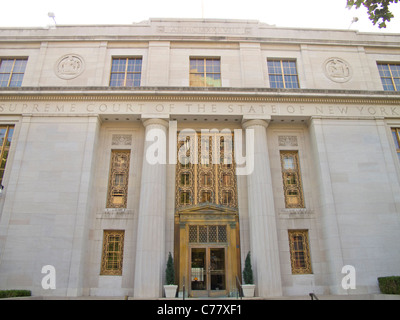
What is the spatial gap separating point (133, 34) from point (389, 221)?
19.1 meters

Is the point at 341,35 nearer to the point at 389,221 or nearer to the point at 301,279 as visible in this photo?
the point at 389,221

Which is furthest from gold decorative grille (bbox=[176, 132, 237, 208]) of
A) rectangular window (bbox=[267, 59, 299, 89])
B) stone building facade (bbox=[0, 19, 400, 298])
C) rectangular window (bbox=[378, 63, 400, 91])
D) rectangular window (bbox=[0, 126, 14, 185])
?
rectangular window (bbox=[378, 63, 400, 91])

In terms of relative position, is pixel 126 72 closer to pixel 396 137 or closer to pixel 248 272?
pixel 248 272

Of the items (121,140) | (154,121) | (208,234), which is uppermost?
(154,121)

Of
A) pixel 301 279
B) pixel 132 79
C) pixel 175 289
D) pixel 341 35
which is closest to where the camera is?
pixel 175 289

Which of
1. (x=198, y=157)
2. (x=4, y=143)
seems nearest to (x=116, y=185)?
(x=198, y=157)

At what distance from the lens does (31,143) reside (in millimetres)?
17234

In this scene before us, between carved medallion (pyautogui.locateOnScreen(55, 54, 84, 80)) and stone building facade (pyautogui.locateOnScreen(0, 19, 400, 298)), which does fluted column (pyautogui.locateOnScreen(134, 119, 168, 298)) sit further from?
carved medallion (pyautogui.locateOnScreen(55, 54, 84, 80))

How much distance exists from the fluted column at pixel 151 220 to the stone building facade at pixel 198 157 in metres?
0.07

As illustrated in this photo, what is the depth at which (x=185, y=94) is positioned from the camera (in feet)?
59.0

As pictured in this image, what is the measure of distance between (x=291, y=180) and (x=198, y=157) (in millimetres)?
5796

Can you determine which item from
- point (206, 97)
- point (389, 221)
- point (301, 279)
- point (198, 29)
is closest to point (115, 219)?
point (206, 97)

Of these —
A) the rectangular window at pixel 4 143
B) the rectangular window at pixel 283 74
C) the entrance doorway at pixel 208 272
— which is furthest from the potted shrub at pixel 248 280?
the rectangular window at pixel 4 143

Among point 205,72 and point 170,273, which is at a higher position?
point 205,72
